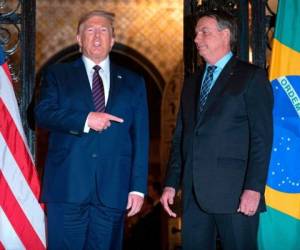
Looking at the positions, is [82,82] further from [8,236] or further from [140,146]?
[8,236]

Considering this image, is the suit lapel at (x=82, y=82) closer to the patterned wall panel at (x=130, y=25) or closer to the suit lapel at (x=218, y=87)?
the suit lapel at (x=218, y=87)

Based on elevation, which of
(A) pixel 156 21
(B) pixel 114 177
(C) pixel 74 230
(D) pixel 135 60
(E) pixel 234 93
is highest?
(A) pixel 156 21

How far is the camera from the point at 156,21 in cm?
639

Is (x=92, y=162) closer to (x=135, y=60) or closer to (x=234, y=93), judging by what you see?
(x=234, y=93)

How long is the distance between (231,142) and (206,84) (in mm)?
320

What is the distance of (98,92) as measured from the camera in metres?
2.43

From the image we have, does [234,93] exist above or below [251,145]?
above

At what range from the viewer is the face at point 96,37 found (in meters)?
2.41

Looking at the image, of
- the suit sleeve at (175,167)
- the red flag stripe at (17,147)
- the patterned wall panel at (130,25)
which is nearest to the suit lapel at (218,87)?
the suit sleeve at (175,167)

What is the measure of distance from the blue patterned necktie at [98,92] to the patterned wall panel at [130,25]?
3997 mm

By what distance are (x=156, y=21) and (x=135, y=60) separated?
0.56 metres

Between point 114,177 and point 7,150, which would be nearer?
point 114,177

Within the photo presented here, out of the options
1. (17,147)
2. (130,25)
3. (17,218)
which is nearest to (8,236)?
(17,218)

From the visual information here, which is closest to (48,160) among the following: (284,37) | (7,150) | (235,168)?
(7,150)
